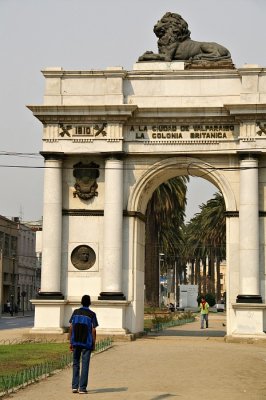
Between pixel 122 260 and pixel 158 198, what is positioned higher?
pixel 158 198

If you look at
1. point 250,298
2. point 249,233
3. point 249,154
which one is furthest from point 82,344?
point 249,154

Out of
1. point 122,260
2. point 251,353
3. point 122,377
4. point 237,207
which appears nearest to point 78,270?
point 122,260

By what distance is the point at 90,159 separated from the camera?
30.2m

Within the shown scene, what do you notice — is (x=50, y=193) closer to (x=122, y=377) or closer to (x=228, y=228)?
(x=228, y=228)

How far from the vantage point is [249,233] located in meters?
28.5

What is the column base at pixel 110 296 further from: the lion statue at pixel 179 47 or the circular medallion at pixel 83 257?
the lion statue at pixel 179 47

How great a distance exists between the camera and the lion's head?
31.2m

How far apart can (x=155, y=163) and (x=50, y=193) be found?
397 centimetres

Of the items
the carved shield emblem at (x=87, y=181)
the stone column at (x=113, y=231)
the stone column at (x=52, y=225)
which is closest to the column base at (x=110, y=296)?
the stone column at (x=113, y=231)

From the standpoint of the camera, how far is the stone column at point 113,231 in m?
28.9

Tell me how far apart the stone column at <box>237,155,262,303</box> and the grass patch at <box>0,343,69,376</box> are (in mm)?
6633

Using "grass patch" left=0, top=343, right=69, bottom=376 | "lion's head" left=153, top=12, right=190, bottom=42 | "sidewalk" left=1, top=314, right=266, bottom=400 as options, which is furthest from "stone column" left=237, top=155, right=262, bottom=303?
"grass patch" left=0, top=343, right=69, bottom=376

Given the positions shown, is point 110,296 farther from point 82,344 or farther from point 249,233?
point 82,344

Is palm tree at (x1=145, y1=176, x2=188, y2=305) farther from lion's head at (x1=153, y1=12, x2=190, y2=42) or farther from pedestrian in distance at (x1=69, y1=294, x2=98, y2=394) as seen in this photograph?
pedestrian in distance at (x1=69, y1=294, x2=98, y2=394)
